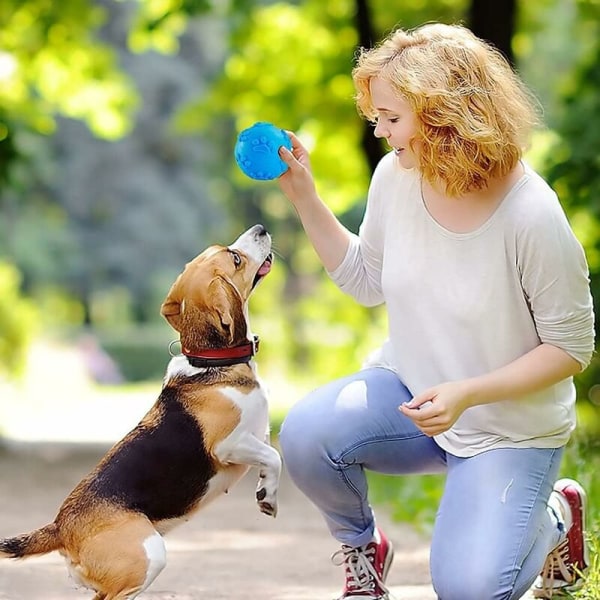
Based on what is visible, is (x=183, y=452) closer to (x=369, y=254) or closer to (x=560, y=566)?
(x=369, y=254)

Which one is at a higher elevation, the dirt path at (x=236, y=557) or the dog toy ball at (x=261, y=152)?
the dog toy ball at (x=261, y=152)

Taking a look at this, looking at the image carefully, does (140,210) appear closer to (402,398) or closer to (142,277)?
(142,277)

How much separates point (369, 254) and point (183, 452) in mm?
1028

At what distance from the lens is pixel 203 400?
3.88m

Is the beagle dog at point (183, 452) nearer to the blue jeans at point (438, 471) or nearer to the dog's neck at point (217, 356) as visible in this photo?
the dog's neck at point (217, 356)

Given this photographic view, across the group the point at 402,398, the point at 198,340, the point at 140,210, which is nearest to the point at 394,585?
the point at 402,398

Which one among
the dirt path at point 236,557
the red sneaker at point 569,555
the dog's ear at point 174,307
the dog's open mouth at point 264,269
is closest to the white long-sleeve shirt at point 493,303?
the red sneaker at point 569,555

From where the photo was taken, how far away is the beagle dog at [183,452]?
11.6ft

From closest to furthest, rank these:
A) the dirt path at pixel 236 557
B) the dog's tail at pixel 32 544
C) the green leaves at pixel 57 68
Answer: the dog's tail at pixel 32 544 → the dirt path at pixel 236 557 → the green leaves at pixel 57 68

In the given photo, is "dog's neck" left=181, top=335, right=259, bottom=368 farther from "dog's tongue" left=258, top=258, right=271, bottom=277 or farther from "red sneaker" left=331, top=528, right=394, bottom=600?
"red sneaker" left=331, top=528, right=394, bottom=600

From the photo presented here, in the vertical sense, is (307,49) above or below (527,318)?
above

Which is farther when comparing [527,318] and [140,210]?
[140,210]

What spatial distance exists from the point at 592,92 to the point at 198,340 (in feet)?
21.9

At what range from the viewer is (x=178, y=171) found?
3008 cm
